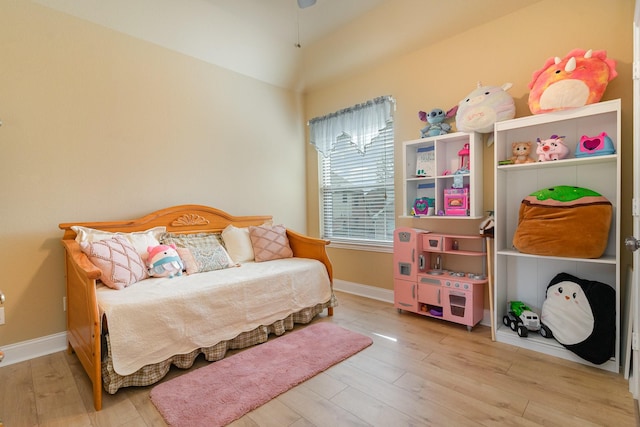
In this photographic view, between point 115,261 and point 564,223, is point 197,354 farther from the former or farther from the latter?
point 564,223

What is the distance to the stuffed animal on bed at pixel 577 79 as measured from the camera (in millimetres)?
1918

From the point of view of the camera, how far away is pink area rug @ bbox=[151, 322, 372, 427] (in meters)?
1.58

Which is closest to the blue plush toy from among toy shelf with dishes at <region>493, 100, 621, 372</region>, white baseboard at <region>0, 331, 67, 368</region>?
toy shelf with dishes at <region>493, 100, 621, 372</region>

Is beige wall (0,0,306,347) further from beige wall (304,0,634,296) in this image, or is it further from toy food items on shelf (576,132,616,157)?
toy food items on shelf (576,132,616,157)

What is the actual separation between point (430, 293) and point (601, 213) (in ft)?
4.25

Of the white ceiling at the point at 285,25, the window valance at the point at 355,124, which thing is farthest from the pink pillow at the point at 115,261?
the window valance at the point at 355,124

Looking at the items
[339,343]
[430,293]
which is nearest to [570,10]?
[430,293]

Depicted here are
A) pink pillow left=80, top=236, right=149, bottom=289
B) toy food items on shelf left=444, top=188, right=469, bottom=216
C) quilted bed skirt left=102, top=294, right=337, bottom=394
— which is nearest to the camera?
quilted bed skirt left=102, top=294, right=337, bottom=394

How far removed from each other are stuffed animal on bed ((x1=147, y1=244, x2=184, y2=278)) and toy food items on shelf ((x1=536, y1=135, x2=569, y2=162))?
273cm

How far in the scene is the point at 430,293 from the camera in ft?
8.84

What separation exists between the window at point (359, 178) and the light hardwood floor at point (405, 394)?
1525 mm

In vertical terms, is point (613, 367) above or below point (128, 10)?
below

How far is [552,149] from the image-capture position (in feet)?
6.91

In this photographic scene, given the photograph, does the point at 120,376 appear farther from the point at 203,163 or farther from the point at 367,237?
the point at 367,237
